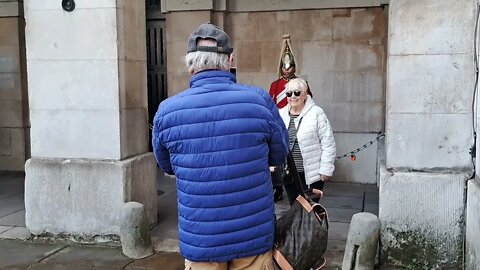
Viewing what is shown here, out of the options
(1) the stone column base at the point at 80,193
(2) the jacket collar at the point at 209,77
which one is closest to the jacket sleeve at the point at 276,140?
(2) the jacket collar at the point at 209,77

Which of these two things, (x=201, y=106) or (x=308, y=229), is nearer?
(x=201, y=106)

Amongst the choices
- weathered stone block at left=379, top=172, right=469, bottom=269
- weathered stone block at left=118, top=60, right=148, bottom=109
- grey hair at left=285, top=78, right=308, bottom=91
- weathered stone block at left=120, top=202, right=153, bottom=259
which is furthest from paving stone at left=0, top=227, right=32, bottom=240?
weathered stone block at left=379, top=172, right=469, bottom=269

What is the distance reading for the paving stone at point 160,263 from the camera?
5.36m

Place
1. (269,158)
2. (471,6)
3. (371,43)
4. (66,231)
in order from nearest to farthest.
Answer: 1. (269,158)
2. (471,6)
3. (66,231)
4. (371,43)

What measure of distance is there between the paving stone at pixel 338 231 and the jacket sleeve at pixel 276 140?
3249mm

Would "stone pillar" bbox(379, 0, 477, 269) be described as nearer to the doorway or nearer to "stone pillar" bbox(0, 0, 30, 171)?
the doorway

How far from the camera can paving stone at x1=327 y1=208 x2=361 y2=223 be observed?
22.4 feet

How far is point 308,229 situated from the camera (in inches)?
124

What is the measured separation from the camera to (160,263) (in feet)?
18.0

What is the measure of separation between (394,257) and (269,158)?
2.71 metres

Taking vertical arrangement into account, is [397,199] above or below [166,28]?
below

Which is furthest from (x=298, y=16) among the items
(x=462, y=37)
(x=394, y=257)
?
(x=394, y=257)

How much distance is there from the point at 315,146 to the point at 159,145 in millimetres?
2629

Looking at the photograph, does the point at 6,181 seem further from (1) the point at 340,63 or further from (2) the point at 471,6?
(2) the point at 471,6
